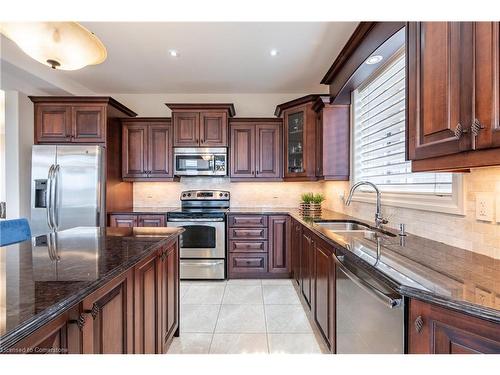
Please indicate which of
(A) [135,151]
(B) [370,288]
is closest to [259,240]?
(A) [135,151]

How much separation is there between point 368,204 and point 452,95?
1680mm

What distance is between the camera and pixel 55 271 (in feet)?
3.16

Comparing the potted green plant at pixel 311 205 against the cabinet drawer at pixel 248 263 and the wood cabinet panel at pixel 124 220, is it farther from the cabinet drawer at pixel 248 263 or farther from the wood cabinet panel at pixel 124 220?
the wood cabinet panel at pixel 124 220

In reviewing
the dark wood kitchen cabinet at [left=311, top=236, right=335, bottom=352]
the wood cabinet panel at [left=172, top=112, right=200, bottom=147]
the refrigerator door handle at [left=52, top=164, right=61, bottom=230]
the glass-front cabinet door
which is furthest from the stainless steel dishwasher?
the refrigerator door handle at [left=52, top=164, right=61, bottom=230]

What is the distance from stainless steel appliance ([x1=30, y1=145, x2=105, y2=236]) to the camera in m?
3.19

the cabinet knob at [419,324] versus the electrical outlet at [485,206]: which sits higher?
the electrical outlet at [485,206]

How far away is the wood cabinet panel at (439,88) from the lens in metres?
1.00

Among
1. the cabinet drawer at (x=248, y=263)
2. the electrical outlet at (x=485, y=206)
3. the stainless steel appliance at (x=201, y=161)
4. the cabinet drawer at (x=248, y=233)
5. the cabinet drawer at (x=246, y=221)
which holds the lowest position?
the cabinet drawer at (x=248, y=263)

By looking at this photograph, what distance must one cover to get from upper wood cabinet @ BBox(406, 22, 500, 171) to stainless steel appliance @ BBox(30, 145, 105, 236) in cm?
335

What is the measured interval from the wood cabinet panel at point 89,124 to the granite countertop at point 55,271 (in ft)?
7.03

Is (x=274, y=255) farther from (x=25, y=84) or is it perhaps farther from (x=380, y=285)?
(x=25, y=84)

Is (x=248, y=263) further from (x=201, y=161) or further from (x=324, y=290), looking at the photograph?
(x=324, y=290)

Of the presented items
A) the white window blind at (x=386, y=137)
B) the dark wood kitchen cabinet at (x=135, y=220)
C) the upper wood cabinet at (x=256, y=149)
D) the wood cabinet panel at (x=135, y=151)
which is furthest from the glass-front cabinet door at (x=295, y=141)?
the wood cabinet panel at (x=135, y=151)

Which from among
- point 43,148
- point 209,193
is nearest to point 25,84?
point 43,148
